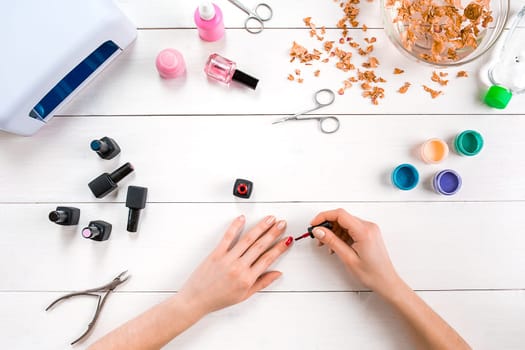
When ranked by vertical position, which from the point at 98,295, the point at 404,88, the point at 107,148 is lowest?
the point at 98,295

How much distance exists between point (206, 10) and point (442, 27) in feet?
1.81

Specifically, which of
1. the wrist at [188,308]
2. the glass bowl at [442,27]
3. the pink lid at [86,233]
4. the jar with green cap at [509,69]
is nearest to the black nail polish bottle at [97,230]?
the pink lid at [86,233]

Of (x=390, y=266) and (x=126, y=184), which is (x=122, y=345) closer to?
(x=126, y=184)

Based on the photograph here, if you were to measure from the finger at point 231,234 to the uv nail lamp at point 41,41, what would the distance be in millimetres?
494

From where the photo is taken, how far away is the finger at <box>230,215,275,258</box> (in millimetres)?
873

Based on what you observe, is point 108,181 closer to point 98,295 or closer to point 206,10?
point 98,295

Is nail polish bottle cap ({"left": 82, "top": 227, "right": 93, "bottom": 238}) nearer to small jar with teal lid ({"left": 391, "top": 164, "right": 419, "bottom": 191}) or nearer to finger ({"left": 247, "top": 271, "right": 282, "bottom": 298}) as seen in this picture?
finger ({"left": 247, "top": 271, "right": 282, "bottom": 298})

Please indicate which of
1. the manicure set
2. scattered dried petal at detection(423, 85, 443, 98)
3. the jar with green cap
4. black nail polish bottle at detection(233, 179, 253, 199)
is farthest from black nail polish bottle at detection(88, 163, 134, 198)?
the jar with green cap

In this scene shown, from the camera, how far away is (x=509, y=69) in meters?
0.96

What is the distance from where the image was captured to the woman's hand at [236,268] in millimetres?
845

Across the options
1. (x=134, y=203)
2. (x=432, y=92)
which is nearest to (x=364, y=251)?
(x=432, y=92)

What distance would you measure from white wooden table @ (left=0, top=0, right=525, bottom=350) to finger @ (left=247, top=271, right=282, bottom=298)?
36mm

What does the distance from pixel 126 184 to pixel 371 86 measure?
2.12 feet

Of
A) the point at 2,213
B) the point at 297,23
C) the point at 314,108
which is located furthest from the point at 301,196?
the point at 2,213
